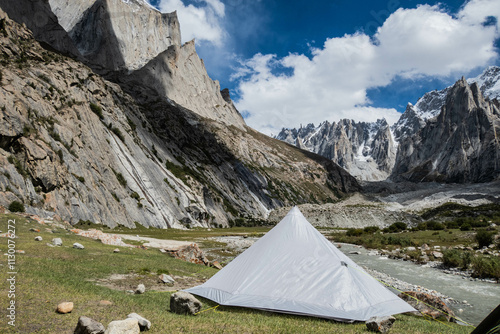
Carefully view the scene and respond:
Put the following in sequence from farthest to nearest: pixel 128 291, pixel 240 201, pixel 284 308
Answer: pixel 240 201, pixel 128 291, pixel 284 308

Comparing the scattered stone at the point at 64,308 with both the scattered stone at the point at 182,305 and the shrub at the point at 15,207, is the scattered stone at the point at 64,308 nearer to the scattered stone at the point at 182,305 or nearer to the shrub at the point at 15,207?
the scattered stone at the point at 182,305

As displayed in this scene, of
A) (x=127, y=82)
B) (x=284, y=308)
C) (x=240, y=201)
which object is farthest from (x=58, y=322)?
(x=127, y=82)

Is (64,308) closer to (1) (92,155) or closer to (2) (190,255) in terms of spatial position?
(2) (190,255)

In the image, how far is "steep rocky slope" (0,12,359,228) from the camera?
48.0 meters

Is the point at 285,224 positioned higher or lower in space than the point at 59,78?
lower

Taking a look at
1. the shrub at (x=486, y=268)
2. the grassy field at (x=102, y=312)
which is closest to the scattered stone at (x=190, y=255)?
the grassy field at (x=102, y=312)

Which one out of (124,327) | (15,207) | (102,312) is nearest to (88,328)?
(124,327)

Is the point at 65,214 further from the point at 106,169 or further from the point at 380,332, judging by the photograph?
the point at 380,332

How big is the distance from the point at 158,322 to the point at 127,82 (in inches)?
6906

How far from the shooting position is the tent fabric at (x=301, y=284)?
37.8 ft

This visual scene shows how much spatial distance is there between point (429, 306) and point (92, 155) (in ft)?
233

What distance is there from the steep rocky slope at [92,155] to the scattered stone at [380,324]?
44.9 meters

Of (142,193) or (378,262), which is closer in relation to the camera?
(378,262)

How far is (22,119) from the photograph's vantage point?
5072 cm
